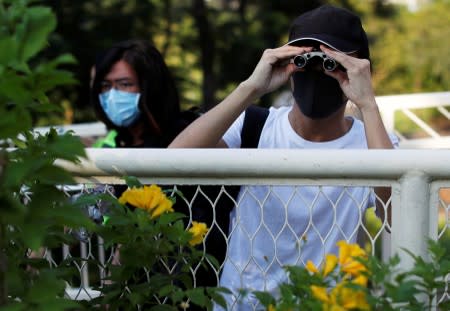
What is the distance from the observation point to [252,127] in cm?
265

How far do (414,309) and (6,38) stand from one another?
0.84 meters

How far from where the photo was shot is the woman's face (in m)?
3.83

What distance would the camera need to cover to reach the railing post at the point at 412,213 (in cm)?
181

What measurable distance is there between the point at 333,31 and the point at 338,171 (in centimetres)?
82

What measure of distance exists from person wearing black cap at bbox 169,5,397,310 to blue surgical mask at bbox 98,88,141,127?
1.16 metres

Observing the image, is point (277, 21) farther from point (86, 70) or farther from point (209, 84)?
point (86, 70)

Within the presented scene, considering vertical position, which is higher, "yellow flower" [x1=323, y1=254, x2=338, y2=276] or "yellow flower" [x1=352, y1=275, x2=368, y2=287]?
"yellow flower" [x1=323, y1=254, x2=338, y2=276]

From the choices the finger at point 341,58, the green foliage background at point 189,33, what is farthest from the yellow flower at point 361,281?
the green foliage background at point 189,33

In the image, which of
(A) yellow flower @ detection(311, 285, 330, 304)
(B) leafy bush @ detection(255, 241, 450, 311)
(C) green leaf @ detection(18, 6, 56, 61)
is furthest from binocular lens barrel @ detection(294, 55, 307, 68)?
(C) green leaf @ detection(18, 6, 56, 61)

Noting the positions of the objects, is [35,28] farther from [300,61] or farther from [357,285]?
[300,61]

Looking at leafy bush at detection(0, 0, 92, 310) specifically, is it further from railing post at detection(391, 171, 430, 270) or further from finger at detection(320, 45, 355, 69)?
finger at detection(320, 45, 355, 69)

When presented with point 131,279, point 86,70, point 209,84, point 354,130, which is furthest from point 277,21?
point 131,279

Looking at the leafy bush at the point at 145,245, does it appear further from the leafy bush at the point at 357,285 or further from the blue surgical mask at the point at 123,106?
the blue surgical mask at the point at 123,106

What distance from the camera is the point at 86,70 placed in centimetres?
1255
